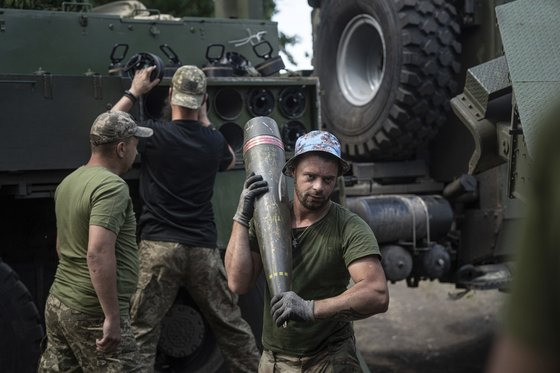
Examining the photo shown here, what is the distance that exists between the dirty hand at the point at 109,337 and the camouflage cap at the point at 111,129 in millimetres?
835

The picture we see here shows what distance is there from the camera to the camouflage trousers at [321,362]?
11.4 ft

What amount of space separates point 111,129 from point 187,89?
0.93 meters

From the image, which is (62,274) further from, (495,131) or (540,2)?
(540,2)

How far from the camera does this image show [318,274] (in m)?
3.47

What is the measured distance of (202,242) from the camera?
5.28m

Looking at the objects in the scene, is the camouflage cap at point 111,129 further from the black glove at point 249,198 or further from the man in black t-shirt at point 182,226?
the black glove at point 249,198

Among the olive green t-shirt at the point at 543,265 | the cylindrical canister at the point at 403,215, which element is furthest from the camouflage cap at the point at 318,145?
the cylindrical canister at the point at 403,215

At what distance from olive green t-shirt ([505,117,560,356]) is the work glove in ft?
6.69

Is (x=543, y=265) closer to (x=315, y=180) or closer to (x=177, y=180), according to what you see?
(x=315, y=180)

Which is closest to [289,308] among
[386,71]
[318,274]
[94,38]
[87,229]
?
[318,274]

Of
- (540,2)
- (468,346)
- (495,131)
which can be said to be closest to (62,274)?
(495,131)

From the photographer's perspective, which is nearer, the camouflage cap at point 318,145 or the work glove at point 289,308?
the work glove at point 289,308

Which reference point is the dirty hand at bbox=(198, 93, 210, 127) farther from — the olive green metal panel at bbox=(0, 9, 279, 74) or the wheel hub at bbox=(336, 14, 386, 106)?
the wheel hub at bbox=(336, 14, 386, 106)

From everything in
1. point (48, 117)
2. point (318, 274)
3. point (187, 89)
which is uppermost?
point (187, 89)
